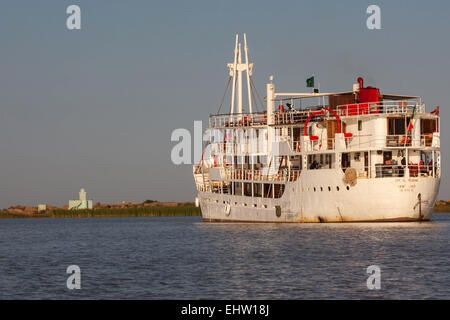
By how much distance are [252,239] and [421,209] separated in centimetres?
1548

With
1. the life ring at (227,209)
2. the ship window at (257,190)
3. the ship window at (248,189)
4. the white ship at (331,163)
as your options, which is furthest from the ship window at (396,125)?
the life ring at (227,209)

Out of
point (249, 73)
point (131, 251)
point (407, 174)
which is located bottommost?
point (131, 251)

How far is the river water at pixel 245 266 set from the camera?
84.7ft

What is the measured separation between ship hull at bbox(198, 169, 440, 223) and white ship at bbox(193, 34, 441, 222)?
75 millimetres

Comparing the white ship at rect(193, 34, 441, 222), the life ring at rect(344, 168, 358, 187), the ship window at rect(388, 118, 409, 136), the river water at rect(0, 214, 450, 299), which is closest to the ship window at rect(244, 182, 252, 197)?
the white ship at rect(193, 34, 441, 222)

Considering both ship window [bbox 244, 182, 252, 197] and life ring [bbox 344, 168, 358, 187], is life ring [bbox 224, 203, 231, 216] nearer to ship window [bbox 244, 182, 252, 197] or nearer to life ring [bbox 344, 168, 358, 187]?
ship window [bbox 244, 182, 252, 197]

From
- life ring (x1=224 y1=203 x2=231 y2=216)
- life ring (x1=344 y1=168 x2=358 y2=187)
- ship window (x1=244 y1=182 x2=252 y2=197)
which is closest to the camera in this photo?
life ring (x1=344 y1=168 x2=358 y2=187)

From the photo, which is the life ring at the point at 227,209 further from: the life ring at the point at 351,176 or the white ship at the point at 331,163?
the life ring at the point at 351,176

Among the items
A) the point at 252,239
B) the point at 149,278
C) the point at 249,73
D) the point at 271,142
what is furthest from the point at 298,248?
the point at 249,73

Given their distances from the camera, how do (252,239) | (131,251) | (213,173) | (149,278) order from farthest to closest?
(213,173) → (252,239) → (131,251) → (149,278)

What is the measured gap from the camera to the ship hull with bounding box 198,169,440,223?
2196 inches

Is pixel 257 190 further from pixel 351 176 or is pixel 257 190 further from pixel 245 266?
pixel 245 266
